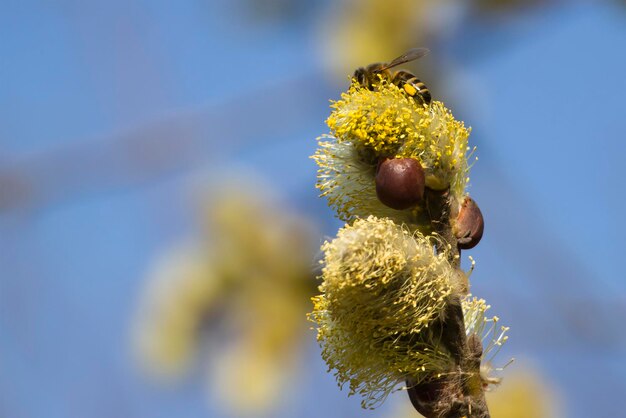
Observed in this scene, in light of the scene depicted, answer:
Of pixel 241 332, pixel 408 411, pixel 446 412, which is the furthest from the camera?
pixel 241 332

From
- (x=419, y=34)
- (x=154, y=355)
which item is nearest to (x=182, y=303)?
(x=154, y=355)

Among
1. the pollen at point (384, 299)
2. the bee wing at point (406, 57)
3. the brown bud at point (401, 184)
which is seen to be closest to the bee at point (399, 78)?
the bee wing at point (406, 57)

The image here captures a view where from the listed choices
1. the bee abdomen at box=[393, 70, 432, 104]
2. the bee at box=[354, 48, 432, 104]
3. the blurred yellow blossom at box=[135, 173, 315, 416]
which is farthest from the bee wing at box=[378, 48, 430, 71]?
the blurred yellow blossom at box=[135, 173, 315, 416]

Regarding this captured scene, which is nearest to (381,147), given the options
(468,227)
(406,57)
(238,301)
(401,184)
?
(401,184)

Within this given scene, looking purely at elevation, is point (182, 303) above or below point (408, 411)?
above

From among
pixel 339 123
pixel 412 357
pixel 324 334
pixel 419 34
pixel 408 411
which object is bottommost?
pixel 412 357

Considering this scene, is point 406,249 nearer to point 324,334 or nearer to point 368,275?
point 368,275

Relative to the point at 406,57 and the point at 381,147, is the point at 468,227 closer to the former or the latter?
the point at 381,147
